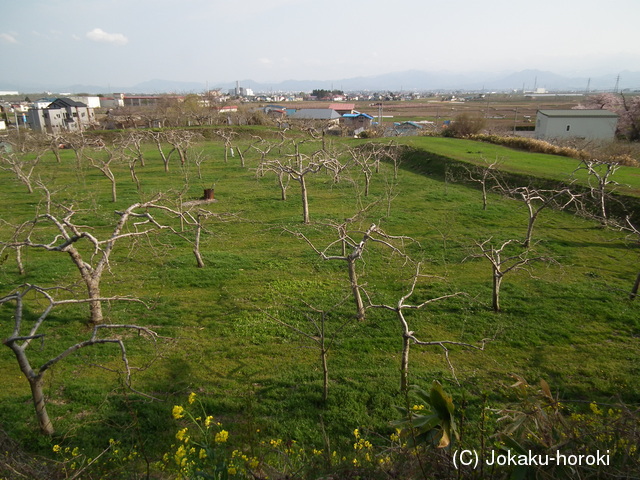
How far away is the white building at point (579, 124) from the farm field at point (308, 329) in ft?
104

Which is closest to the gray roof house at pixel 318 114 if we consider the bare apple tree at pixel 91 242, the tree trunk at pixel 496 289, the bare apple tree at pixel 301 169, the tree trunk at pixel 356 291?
the bare apple tree at pixel 301 169

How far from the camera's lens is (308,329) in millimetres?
10789

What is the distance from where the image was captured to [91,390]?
8.38m

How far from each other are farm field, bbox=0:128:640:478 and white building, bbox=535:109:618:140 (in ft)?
104

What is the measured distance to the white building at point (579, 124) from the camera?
4434 centimetres

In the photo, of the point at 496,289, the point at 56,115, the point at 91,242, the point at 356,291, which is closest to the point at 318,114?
the point at 56,115

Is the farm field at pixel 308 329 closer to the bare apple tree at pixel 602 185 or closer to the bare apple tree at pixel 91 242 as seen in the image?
the bare apple tree at pixel 91 242

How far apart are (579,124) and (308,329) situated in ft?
159

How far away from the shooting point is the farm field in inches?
304

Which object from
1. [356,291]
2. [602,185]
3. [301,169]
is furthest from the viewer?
[301,169]

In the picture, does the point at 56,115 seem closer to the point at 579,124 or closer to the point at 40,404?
the point at 40,404

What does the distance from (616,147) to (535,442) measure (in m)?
40.9

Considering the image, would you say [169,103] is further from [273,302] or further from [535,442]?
[535,442]

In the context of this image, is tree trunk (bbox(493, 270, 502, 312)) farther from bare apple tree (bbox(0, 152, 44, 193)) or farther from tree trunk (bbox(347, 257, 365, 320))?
bare apple tree (bbox(0, 152, 44, 193))
